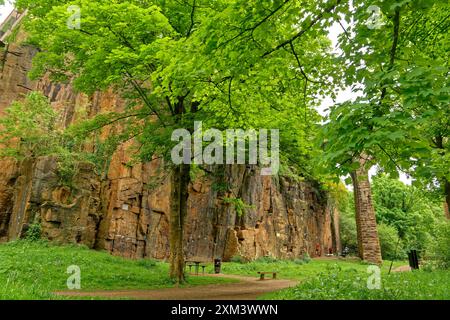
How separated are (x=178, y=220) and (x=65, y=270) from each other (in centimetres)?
476

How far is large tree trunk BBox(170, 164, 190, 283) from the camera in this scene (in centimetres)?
1329

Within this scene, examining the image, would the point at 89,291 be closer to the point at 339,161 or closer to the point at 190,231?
the point at 339,161

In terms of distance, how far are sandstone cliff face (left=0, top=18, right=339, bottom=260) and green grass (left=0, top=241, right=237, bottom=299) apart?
2.79 meters

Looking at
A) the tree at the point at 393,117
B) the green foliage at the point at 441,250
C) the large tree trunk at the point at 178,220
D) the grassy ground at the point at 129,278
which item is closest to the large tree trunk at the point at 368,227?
the green foliage at the point at 441,250

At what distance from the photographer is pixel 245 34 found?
628 centimetres

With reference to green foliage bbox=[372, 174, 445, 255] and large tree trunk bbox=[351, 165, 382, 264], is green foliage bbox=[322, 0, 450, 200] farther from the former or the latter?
green foliage bbox=[372, 174, 445, 255]

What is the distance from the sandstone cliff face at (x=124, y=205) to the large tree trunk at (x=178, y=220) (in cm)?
212

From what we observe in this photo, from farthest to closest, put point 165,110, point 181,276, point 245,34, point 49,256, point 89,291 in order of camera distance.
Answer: point 49,256 < point 165,110 < point 181,276 < point 89,291 < point 245,34

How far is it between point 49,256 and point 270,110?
40.5ft

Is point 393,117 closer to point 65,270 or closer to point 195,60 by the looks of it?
point 195,60

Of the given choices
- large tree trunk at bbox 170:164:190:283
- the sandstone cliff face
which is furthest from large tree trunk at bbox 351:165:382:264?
large tree trunk at bbox 170:164:190:283

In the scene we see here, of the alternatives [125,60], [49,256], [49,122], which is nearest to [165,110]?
[125,60]

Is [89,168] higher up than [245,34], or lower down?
higher up

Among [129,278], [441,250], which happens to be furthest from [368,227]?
[129,278]
